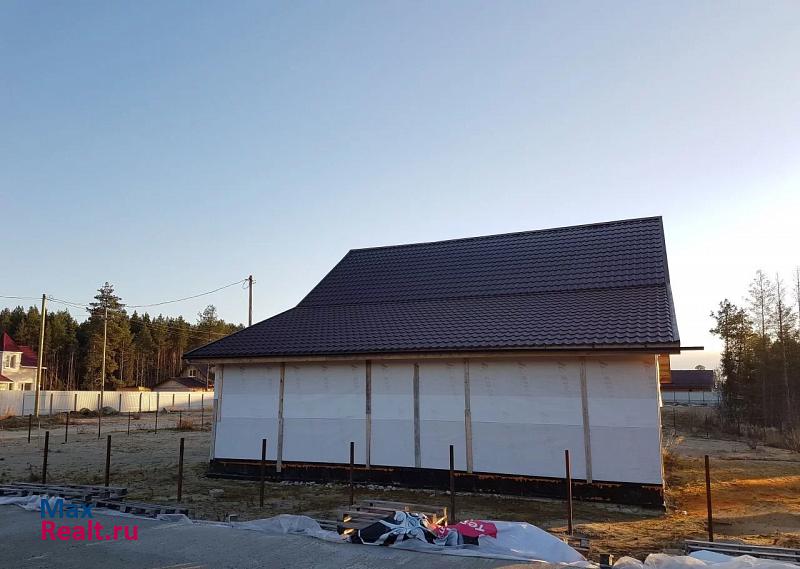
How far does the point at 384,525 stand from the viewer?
25.1 ft

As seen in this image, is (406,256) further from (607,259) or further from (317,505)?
(317,505)

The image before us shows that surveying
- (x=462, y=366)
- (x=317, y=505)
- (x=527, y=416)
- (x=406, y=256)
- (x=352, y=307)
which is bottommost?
(x=317, y=505)

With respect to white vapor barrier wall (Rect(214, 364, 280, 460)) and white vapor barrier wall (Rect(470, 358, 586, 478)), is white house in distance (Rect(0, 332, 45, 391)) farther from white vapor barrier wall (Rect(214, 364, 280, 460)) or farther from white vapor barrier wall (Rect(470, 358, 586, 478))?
white vapor barrier wall (Rect(470, 358, 586, 478))

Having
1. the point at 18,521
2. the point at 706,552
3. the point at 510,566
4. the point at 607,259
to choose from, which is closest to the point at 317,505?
the point at 18,521

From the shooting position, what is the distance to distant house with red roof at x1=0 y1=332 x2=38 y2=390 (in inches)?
2060

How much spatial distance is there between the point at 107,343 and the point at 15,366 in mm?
14858

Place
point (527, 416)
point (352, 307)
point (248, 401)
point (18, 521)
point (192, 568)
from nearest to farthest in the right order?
point (192, 568)
point (18, 521)
point (527, 416)
point (248, 401)
point (352, 307)

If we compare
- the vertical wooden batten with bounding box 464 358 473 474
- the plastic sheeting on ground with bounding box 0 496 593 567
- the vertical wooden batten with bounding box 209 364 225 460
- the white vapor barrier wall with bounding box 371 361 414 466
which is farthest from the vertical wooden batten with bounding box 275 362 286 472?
the plastic sheeting on ground with bounding box 0 496 593 567

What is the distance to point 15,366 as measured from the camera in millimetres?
53562

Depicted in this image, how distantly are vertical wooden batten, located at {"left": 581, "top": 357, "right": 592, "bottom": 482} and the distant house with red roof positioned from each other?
2074 inches

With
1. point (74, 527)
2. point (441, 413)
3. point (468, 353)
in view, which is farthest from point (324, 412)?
point (74, 527)

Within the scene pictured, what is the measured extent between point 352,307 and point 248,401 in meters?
3.98

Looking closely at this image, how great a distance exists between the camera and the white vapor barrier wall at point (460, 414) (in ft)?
37.4

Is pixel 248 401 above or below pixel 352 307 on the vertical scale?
below
